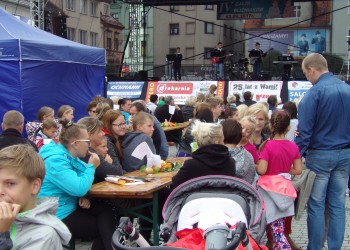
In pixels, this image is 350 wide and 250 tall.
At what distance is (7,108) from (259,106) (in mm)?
5093

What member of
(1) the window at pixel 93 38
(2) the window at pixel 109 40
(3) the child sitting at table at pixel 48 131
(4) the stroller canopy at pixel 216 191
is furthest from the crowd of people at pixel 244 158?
(2) the window at pixel 109 40

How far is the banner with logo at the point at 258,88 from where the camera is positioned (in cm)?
1867

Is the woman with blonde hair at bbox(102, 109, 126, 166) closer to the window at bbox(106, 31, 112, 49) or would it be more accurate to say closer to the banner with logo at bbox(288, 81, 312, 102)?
the banner with logo at bbox(288, 81, 312, 102)

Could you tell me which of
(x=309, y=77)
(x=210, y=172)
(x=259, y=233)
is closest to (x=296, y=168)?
(x=309, y=77)

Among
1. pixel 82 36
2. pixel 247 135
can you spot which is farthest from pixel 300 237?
pixel 82 36

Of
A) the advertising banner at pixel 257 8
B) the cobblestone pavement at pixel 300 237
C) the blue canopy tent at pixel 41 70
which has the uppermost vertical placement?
the advertising banner at pixel 257 8

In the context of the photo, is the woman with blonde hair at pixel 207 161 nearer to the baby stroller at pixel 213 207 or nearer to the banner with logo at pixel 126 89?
the baby stroller at pixel 213 207

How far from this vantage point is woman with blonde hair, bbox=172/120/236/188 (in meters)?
4.39

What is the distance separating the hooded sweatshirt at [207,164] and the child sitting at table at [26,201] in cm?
186

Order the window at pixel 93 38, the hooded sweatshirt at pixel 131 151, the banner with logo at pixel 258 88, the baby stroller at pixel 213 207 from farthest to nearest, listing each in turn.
Result: the window at pixel 93 38, the banner with logo at pixel 258 88, the hooded sweatshirt at pixel 131 151, the baby stroller at pixel 213 207

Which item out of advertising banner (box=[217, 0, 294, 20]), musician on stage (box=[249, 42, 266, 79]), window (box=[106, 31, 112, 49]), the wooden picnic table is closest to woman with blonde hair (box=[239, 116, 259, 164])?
the wooden picnic table

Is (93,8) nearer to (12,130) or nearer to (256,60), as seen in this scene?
(256,60)

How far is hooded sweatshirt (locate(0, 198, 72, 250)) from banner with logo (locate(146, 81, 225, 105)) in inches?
665

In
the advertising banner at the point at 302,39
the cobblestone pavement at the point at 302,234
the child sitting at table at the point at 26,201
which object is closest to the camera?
the child sitting at table at the point at 26,201
